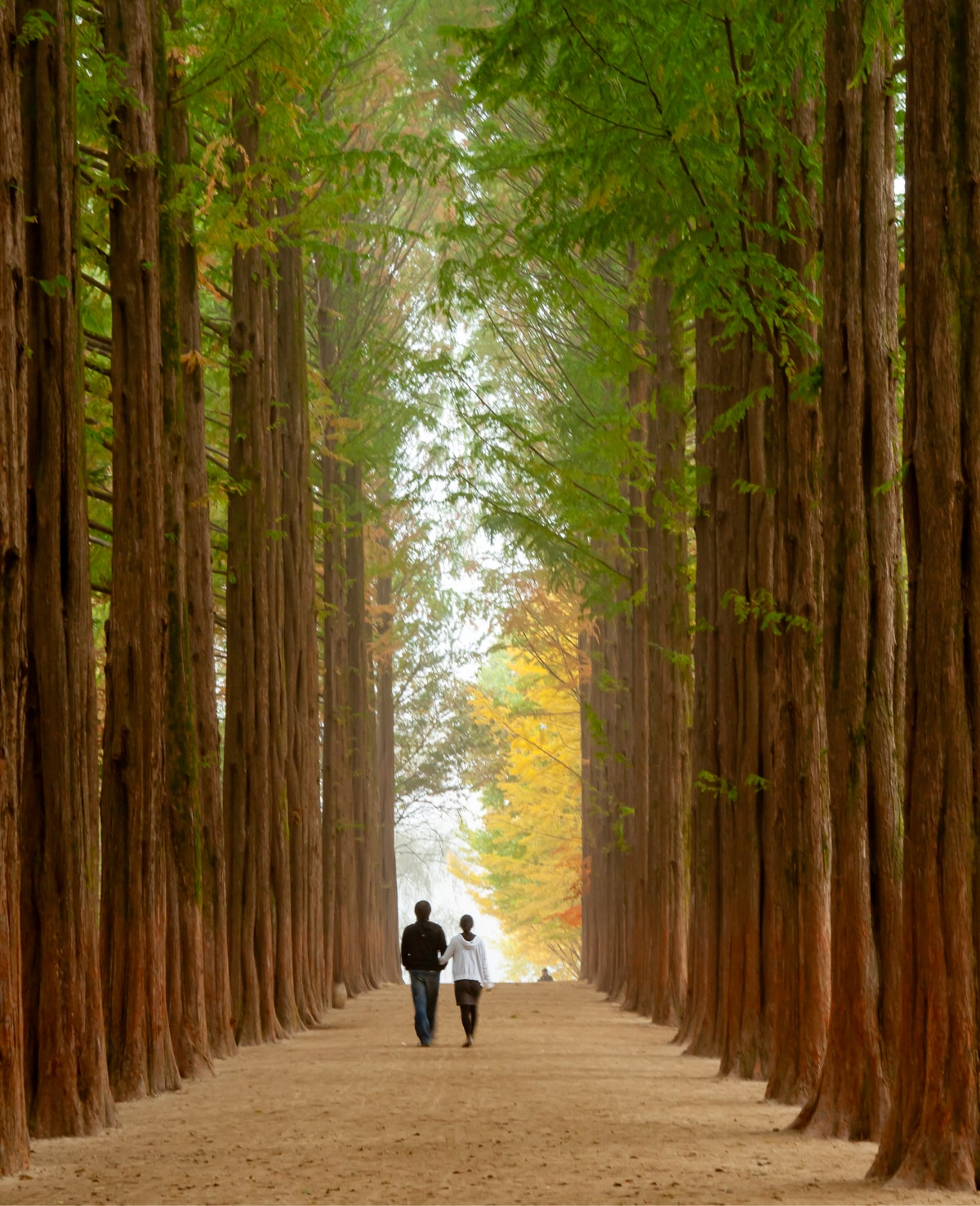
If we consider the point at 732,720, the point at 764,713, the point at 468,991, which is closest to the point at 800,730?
the point at 764,713

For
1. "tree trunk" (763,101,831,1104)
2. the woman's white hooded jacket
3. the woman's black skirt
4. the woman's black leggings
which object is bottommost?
the woman's black leggings

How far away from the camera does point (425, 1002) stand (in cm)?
1700

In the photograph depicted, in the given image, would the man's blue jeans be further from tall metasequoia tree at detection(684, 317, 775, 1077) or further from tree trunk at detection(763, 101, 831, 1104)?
tree trunk at detection(763, 101, 831, 1104)

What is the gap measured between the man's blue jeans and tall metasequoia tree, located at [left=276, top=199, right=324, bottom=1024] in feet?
9.81

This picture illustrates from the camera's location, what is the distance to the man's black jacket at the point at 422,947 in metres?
17.1

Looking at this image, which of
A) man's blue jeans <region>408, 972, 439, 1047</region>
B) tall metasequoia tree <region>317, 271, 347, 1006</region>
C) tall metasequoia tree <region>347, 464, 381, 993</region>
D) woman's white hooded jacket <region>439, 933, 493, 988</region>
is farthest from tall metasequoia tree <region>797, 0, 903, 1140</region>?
tall metasequoia tree <region>347, 464, 381, 993</region>

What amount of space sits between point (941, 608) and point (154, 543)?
6.71 m

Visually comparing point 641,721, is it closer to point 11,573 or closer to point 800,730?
point 800,730

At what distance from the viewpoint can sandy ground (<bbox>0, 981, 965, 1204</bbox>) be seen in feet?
23.7

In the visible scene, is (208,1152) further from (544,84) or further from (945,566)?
(544,84)

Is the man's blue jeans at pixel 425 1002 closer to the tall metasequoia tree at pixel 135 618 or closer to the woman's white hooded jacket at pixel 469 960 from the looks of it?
the woman's white hooded jacket at pixel 469 960

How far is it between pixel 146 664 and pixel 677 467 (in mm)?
9280

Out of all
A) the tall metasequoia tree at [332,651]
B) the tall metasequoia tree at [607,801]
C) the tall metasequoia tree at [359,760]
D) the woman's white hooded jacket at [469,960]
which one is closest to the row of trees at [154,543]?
the woman's white hooded jacket at [469,960]

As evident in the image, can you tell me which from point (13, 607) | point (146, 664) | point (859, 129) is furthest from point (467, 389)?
point (13, 607)
